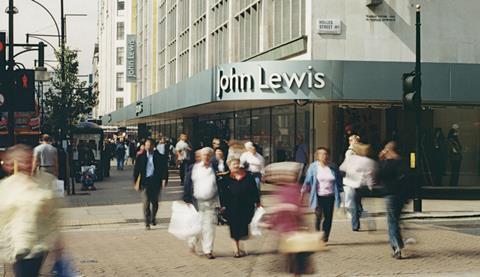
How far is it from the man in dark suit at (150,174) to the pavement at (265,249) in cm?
64

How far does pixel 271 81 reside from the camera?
76.4 feet

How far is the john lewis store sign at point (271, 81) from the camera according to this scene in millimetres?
22812

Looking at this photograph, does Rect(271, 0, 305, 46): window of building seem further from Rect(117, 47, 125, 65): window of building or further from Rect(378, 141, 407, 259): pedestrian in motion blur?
Rect(117, 47, 125, 65): window of building

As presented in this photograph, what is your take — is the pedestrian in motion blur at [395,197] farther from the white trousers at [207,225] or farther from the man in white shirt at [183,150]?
the man in white shirt at [183,150]

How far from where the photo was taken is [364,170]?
14289mm

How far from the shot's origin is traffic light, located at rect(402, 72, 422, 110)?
17969mm

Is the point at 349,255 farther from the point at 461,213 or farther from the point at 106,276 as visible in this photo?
the point at 461,213

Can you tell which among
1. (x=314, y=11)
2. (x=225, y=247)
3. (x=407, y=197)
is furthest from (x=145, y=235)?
(x=314, y=11)

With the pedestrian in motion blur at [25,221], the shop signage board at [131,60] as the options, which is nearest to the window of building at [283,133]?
the pedestrian in motion blur at [25,221]

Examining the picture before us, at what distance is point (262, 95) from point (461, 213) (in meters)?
7.52

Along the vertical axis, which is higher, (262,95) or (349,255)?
(262,95)

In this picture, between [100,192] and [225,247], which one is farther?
[100,192]

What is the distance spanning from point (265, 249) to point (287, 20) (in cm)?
1435

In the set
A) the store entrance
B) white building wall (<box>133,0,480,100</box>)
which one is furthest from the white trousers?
the store entrance
